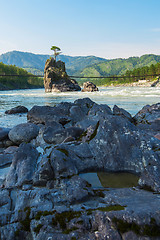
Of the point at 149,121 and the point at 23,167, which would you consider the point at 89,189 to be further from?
the point at 149,121

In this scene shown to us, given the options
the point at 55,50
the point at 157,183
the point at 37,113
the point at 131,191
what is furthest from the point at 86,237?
the point at 55,50

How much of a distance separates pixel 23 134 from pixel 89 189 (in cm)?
603

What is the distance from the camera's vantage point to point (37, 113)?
12672mm

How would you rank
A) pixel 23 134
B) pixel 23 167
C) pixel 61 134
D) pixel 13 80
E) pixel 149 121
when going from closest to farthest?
pixel 23 167 → pixel 61 134 → pixel 23 134 → pixel 149 121 → pixel 13 80

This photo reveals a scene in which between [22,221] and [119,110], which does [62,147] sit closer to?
[22,221]

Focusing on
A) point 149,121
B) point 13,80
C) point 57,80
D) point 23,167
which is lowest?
point 23,167

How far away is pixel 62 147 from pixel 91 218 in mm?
2134

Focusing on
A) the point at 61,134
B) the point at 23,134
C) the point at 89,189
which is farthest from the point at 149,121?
the point at 89,189

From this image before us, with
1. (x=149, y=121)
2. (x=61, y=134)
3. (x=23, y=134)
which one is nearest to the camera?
(x=61, y=134)

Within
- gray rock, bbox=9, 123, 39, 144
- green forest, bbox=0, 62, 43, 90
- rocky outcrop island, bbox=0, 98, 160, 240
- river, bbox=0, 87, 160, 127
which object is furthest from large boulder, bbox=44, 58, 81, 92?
rocky outcrop island, bbox=0, 98, 160, 240

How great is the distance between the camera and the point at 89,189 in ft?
10.5

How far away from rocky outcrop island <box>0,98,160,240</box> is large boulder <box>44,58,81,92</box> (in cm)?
8577

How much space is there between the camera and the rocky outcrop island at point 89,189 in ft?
7.52

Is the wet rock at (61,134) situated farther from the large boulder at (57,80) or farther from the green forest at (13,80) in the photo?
the green forest at (13,80)
